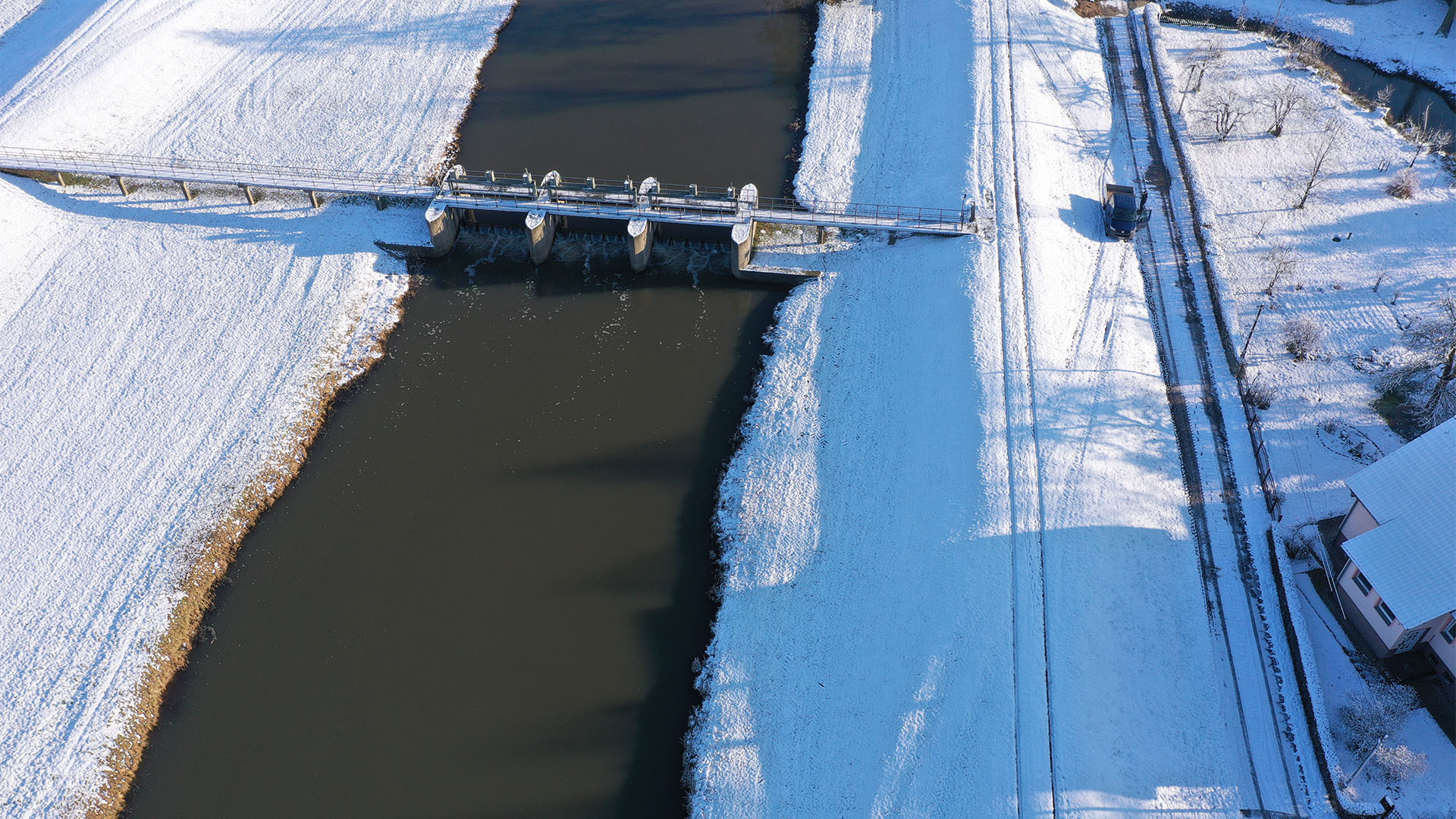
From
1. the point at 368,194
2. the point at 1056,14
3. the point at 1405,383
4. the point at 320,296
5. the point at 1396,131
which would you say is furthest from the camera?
the point at 1056,14

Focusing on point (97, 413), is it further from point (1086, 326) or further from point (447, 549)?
point (1086, 326)

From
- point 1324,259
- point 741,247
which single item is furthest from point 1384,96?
point 741,247

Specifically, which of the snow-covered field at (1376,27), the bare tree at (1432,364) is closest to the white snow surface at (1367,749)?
the bare tree at (1432,364)

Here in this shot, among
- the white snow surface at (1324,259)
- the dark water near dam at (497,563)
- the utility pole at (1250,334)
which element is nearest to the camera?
the dark water near dam at (497,563)

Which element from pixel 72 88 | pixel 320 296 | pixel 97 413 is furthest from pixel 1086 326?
pixel 72 88

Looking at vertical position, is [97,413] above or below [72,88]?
below

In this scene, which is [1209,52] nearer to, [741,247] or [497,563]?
[741,247]

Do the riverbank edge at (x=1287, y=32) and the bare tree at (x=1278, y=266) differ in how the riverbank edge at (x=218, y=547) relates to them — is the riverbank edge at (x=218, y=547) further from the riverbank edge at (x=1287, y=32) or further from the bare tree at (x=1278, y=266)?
the riverbank edge at (x=1287, y=32)
